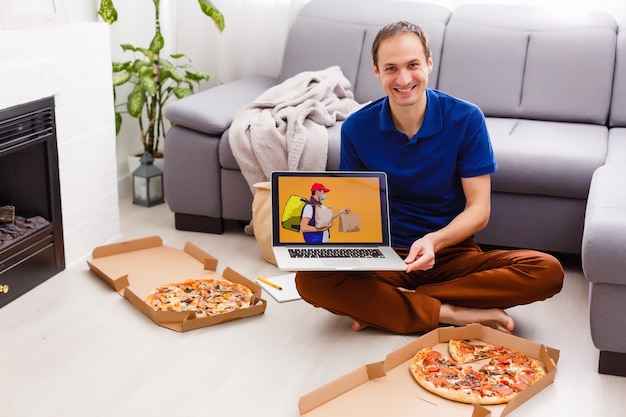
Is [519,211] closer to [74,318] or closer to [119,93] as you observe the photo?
[74,318]

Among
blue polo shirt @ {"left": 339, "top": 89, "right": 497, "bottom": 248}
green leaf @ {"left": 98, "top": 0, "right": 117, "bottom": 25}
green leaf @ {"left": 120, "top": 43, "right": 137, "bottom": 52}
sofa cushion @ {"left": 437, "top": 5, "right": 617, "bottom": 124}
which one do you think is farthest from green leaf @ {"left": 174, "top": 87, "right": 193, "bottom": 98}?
blue polo shirt @ {"left": 339, "top": 89, "right": 497, "bottom": 248}

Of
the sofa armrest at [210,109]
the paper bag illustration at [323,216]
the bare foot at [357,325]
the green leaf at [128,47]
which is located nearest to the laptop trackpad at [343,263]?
the paper bag illustration at [323,216]

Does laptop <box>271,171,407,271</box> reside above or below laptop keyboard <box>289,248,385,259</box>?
above

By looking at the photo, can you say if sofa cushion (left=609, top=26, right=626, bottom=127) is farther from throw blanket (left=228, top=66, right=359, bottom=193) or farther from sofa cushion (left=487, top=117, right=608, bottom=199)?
throw blanket (left=228, top=66, right=359, bottom=193)

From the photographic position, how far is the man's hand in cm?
229

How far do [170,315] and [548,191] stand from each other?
4.44 feet

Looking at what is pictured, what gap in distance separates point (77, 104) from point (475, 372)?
1683mm

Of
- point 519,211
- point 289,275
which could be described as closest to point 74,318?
point 289,275

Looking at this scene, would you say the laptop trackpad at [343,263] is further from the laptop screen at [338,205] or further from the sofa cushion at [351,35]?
the sofa cushion at [351,35]

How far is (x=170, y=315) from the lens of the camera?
2.50m

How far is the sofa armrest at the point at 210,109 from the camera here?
3.21 metres

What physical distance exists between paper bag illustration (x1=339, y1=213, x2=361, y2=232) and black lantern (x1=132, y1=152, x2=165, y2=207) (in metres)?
1.51

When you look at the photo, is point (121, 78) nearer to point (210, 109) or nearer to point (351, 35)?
point (210, 109)

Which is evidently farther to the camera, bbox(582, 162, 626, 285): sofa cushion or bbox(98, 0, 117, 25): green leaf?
bbox(98, 0, 117, 25): green leaf
